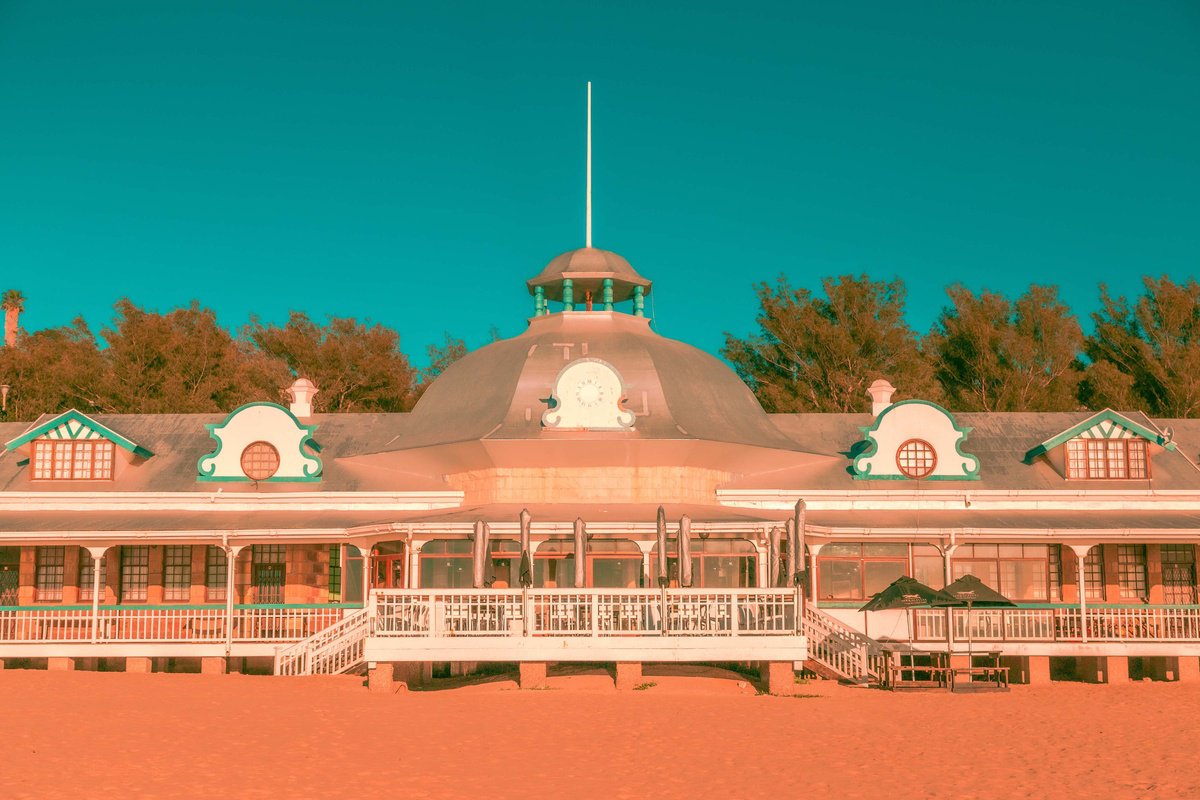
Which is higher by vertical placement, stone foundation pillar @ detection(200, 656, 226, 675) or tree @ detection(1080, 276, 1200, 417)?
tree @ detection(1080, 276, 1200, 417)

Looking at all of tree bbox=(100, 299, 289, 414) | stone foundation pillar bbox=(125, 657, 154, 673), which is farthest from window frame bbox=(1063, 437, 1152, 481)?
tree bbox=(100, 299, 289, 414)

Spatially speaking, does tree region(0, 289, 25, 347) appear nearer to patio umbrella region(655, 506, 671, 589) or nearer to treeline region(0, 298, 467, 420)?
treeline region(0, 298, 467, 420)

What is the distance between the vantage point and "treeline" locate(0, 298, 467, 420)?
49.2 metres

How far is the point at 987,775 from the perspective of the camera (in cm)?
1509

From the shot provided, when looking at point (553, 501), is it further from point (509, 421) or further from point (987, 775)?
point (987, 775)

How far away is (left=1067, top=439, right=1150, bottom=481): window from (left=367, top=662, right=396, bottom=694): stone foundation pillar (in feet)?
53.4

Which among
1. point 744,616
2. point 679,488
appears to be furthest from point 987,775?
point 679,488

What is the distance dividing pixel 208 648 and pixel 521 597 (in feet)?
23.2

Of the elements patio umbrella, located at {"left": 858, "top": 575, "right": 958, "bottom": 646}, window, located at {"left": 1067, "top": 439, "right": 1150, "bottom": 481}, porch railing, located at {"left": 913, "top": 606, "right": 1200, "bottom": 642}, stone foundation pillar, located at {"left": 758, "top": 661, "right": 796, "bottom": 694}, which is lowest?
stone foundation pillar, located at {"left": 758, "top": 661, "right": 796, "bottom": 694}

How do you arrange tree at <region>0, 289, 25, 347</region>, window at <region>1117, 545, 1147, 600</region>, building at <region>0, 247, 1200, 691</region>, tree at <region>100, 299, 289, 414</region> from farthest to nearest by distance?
1. tree at <region>0, 289, 25, 347</region>
2. tree at <region>100, 299, 289, 414</region>
3. window at <region>1117, 545, 1147, 600</region>
4. building at <region>0, 247, 1200, 691</region>

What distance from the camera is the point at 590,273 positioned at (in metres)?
32.7

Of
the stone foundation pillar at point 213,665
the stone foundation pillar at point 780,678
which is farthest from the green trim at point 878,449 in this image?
the stone foundation pillar at point 213,665

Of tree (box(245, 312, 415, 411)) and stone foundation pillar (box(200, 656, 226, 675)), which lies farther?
tree (box(245, 312, 415, 411))

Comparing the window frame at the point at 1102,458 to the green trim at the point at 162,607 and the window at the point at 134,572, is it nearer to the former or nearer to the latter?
the green trim at the point at 162,607
